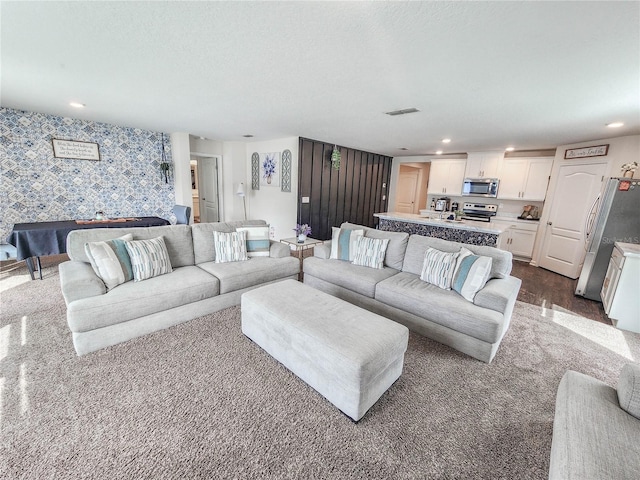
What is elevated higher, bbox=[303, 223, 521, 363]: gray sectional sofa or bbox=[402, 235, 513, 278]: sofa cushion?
bbox=[402, 235, 513, 278]: sofa cushion

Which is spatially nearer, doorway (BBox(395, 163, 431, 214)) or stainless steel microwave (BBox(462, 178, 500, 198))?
stainless steel microwave (BBox(462, 178, 500, 198))

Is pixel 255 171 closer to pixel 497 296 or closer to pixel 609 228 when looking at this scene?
pixel 497 296

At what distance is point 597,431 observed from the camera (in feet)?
3.55

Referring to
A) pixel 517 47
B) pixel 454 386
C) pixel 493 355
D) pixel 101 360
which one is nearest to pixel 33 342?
pixel 101 360

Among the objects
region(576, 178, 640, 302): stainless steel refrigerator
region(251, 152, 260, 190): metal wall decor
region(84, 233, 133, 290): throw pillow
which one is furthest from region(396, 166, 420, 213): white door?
region(84, 233, 133, 290): throw pillow

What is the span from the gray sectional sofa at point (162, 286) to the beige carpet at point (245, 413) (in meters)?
0.16

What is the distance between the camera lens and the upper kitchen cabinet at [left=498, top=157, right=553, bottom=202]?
211 inches

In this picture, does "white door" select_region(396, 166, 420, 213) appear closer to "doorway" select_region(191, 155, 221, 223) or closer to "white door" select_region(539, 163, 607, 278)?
"white door" select_region(539, 163, 607, 278)

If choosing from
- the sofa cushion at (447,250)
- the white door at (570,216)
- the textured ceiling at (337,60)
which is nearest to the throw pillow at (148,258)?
the textured ceiling at (337,60)

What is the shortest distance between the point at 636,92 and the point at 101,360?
4.99 meters

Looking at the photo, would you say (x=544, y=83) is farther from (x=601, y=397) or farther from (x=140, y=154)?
(x=140, y=154)

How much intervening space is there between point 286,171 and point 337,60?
12.3ft

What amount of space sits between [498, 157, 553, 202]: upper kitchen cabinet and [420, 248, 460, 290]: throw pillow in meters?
4.29

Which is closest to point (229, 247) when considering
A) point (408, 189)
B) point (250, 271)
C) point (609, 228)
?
point (250, 271)
